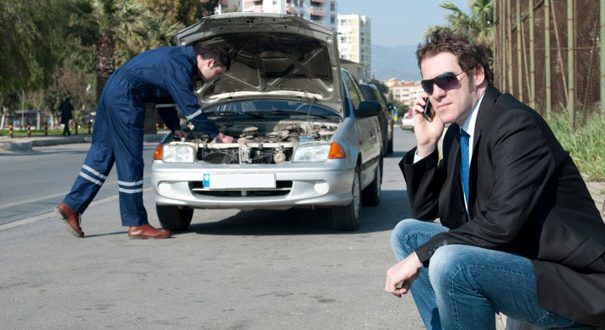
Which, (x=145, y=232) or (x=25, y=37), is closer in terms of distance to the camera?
(x=145, y=232)

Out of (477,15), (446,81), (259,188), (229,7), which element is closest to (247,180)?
(259,188)

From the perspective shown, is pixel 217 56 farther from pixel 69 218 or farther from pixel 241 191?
pixel 69 218

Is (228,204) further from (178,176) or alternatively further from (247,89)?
(247,89)

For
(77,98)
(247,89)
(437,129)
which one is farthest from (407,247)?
(77,98)

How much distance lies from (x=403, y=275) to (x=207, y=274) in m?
3.86

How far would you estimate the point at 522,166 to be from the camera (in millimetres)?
3447

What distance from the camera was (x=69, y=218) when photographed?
30.8ft

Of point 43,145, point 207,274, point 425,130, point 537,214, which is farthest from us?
point 43,145

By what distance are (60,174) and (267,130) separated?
10175mm

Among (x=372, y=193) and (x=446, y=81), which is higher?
(x=446, y=81)

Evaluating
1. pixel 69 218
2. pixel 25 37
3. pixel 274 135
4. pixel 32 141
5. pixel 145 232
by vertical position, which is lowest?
pixel 32 141

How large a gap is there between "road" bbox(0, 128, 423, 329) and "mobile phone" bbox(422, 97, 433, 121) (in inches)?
61.3

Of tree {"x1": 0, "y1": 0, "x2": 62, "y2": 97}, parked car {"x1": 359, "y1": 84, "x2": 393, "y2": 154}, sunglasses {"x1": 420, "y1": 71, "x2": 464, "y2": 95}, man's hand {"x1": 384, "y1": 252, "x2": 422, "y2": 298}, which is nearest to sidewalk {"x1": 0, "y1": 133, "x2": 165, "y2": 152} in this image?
tree {"x1": 0, "y1": 0, "x2": 62, "y2": 97}

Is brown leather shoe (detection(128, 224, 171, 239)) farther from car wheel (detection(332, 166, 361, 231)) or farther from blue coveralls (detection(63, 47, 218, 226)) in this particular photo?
car wheel (detection(332, 166, 361, 231))
